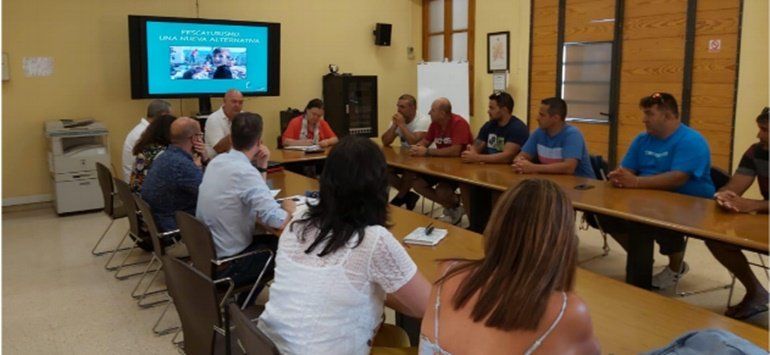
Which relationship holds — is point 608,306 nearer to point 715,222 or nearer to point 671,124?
point 715,222

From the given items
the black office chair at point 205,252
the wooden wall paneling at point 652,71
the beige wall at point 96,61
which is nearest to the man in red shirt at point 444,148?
the wooden wall paneling at point 652,71

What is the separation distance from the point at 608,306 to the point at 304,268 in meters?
0.99

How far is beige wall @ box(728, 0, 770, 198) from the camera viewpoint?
508 centimetres

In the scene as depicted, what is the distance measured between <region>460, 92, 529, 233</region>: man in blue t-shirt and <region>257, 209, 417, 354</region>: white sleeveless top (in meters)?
2.63

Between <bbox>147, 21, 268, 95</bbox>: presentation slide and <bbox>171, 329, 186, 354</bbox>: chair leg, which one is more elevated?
<bbox>147, 21, 268, 95</bbox>: presentation slide

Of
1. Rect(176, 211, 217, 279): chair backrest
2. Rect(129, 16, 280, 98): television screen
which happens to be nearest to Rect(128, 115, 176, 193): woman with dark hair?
Rect(176, 211, 217, 279): chair backrest

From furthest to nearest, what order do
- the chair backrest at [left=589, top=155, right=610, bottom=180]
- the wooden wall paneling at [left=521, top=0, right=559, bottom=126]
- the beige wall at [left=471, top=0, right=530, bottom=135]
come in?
1. the beige wall at [left=471, top=0, right=530, bottom=135]
2. the wooden wall paneling at [left=521, top=0, right=559, bottom=126]
3. the chair backrest at [left=589, top=155, right=610, bottom=180]

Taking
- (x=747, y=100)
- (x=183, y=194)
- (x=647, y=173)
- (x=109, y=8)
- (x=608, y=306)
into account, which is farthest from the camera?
(x=109, y=8)

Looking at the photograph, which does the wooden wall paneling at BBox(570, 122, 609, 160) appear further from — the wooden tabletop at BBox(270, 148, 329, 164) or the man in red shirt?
the wooden tabletop at BBox(270, 148, 329, 164)

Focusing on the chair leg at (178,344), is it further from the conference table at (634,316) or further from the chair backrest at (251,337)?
the chair backrest at (251,337)

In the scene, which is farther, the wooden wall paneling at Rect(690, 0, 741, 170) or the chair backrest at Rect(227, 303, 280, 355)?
the wooden wall paneling at Rect(690, 0, 741, 170)

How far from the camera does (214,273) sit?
2.91 meters

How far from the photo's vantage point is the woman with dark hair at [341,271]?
5.90 feet

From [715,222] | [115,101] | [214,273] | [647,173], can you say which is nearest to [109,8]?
[115,101]
